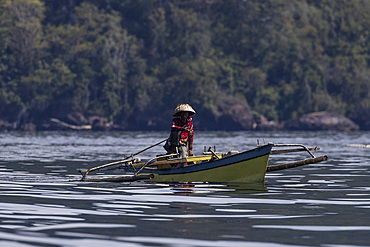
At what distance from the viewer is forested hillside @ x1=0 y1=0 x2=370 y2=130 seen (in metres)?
110

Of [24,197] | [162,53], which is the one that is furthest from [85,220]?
[162,53]

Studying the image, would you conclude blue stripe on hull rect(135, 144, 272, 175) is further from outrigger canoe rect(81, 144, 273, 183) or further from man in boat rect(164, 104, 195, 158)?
man in boat rect(164, 104, 195, 158)

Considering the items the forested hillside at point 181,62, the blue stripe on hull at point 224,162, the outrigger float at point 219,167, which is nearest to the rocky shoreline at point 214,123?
the forested hillside at point 181,62

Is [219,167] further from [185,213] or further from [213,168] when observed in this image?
[185,213]

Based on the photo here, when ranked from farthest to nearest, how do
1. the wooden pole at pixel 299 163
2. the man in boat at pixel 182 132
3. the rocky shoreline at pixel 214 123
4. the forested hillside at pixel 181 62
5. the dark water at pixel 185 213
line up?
the forested hillside at pixel 181 62 < the rocky shoreline at pixel 214 123 < the man in boat at pixel 182 132 < the wooden pole at pixel 299 163 < the dark water at pixel 185 213

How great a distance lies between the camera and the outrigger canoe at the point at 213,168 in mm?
20422

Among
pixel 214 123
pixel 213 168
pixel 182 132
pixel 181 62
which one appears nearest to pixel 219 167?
pixel 213 168

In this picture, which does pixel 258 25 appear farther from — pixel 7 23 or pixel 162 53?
pixel 7 23

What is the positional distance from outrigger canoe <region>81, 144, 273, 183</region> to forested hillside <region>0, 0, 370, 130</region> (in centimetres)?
8606

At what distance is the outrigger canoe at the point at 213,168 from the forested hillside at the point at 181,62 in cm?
8606

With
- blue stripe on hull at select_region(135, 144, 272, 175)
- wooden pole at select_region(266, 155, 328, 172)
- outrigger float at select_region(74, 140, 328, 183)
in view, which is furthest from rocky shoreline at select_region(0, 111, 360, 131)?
wooden pole at select_region(266, 155, 328, 172)

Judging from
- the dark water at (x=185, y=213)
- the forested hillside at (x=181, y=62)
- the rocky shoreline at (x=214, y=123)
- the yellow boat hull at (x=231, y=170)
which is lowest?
the dark water at (x=185, y=213)

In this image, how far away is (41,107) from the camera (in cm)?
10988

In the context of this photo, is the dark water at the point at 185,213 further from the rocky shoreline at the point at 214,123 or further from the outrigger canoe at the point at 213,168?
the rocky shoreline at the point at 214,123
